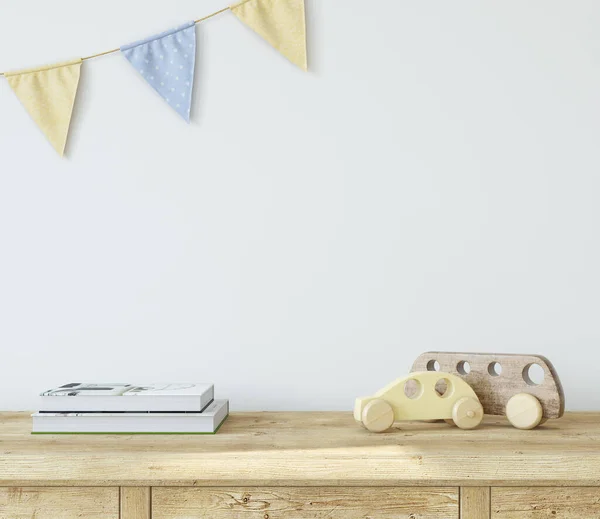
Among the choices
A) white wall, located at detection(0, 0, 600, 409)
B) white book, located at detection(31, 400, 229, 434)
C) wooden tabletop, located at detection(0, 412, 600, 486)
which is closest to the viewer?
wooden tabletop, located at detection(0, 412, 600, 486)

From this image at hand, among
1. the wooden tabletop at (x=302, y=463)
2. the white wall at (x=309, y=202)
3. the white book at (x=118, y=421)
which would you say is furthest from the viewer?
the white wall at (x=309, y=202)

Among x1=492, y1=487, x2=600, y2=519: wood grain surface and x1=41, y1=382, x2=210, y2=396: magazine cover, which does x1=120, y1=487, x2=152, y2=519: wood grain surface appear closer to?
x1=41, y1=382, x2=210, y2=396: magazine cover

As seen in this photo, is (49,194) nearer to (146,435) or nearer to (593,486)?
(146,435)

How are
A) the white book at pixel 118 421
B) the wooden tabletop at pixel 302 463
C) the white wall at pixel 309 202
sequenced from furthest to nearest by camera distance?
the white wall at pixel 309 202 < the white book at pixel 118 421 < the wooden tabletop at pixel 302 463

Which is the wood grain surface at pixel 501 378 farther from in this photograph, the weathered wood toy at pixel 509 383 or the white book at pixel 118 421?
the white book at pixel 118 421

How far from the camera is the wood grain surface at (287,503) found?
0.96 meters

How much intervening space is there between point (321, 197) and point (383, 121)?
0.22m

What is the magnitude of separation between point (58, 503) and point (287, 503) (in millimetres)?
349

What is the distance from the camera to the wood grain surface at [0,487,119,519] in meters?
0.97

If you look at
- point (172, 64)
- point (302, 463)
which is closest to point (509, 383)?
point (302, 463)

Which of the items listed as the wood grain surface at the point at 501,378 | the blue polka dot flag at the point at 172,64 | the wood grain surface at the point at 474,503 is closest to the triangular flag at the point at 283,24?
the blue polka dot flag at the point at 172,64

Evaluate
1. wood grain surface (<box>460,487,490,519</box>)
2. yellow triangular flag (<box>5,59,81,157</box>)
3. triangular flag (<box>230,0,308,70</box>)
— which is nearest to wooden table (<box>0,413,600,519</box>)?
wood grain surface (<box>460,487,490,519</box>)

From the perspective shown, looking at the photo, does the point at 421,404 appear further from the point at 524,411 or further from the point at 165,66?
the point at 165,66

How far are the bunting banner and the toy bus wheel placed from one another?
75 cm
